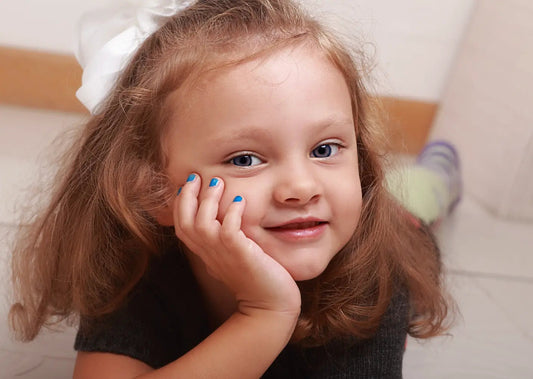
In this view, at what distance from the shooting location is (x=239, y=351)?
701 mm

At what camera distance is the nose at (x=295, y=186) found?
2.18ft

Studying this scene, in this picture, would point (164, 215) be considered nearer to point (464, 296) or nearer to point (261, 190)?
point (261, 190)

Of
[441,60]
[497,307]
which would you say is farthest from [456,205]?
[441,60]

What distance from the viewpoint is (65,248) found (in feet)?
2.84

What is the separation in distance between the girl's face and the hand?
13 mm

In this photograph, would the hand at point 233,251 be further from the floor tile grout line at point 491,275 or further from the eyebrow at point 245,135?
the floor tile grout line at point 491,275

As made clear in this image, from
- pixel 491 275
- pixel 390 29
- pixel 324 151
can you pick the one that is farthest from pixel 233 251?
pixel 390 29

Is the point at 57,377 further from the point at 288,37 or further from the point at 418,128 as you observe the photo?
the point at 418,128

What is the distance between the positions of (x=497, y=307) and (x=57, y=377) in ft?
2.46

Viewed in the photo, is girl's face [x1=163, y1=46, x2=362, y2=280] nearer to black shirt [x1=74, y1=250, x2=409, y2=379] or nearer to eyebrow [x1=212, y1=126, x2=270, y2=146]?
eyebrow [x1=212, y1=126, x2=270, y2=146]

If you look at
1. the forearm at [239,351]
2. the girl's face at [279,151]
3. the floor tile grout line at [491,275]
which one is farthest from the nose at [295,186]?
the floor tile grout line at [491,275]

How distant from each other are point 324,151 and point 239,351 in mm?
222

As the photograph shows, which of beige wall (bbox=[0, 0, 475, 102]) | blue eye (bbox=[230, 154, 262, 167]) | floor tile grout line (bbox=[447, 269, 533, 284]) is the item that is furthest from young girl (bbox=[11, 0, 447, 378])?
beige wall (bbox=[0, 0, 475, 102])

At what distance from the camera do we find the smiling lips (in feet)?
2.29
